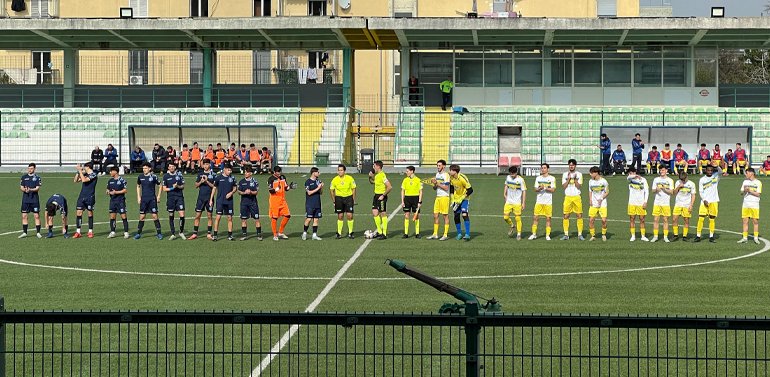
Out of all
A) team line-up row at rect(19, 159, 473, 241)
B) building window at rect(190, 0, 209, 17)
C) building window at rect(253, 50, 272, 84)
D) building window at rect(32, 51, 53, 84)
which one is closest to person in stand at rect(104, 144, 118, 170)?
building window at rect(253, 50, 272, 84)

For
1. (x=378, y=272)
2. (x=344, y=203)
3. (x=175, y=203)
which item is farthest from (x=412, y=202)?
(x=378, y=272)

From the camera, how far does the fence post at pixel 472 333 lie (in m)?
6.80

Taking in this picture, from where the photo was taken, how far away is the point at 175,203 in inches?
1117

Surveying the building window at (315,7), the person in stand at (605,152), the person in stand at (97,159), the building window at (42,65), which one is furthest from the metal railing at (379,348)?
the building window at (315,7)

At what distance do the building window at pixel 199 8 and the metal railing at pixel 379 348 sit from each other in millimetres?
65938

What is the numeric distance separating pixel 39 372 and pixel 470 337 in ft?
25.2

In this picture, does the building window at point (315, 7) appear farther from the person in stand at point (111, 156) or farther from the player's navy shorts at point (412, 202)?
the player's navy shorts at point (412, 202)

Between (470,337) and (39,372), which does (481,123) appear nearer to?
(39,372)

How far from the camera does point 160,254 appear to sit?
25234 millimetres

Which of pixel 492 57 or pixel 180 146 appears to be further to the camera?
pixel 492 57

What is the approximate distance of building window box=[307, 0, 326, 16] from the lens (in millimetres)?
79562

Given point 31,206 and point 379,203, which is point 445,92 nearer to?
point 379,203

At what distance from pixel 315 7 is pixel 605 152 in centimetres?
3291

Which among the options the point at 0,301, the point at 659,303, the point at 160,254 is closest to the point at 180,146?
the point at 160,254
